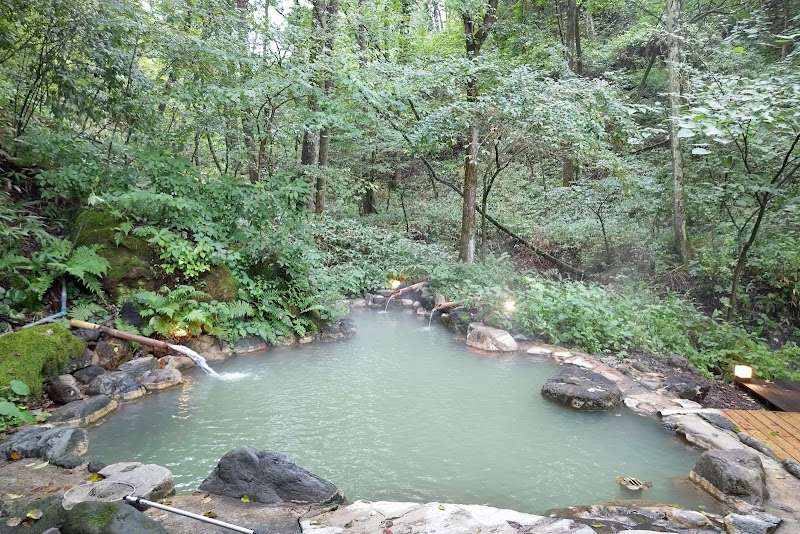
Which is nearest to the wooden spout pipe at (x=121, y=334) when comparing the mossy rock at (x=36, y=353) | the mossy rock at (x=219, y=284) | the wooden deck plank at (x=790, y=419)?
the mossy rock at (x=36, y=353)

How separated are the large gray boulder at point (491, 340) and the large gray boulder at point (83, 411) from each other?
594cm

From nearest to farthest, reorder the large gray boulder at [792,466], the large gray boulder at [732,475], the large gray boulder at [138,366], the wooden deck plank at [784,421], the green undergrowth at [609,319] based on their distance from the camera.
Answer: the large gray boulder at [732,475] < the large gray boulder at [792,466] < the wooden deck plank at [784,421] < the large gray boulder at [138,366] < the green undergrowth at [609,319]

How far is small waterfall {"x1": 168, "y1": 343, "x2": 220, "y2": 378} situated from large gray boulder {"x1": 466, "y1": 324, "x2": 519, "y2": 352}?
463cm

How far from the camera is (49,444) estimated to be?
433cm

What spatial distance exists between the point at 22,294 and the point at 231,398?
3237 millimetres

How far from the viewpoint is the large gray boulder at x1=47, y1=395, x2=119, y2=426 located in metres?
5.12

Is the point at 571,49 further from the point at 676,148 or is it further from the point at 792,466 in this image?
the point at 792,466

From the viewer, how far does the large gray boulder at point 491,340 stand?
28.6ft

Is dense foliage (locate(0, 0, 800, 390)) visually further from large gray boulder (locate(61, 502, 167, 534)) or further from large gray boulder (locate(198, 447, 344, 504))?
large gray boulder (locate(61, 502, 167, 534))

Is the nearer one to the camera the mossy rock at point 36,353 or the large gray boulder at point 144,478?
the large gray boulder at point 144,478

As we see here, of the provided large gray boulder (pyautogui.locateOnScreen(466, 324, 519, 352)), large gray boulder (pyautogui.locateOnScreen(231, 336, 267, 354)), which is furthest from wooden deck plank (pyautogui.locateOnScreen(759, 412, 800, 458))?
large gray boulder (pyautogui.locateOnScreen(231, 336, 267, 354))

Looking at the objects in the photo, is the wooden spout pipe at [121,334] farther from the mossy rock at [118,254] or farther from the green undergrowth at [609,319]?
the green undergrowth at [609,319]

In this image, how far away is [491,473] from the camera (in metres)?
4.64

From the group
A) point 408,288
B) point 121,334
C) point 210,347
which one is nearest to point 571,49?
point 408,288
